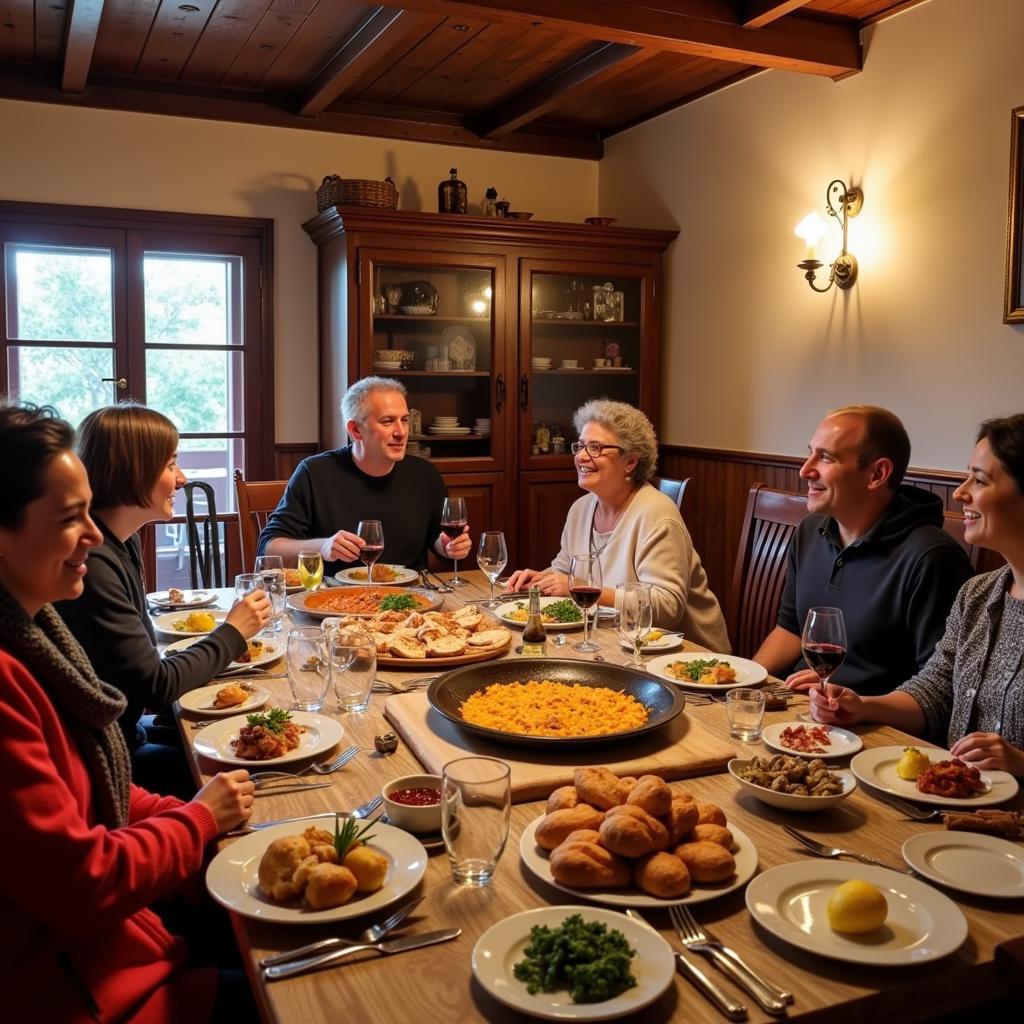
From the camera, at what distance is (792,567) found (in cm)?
248

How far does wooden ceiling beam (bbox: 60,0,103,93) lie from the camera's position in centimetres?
335

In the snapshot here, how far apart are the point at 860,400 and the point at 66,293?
3.43 metres

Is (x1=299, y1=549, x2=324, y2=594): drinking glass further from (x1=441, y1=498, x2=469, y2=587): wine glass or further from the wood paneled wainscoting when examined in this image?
the wood paneled wainscoting

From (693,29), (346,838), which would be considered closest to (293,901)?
(346,838)

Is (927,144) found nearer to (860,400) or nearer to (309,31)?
(860,400)

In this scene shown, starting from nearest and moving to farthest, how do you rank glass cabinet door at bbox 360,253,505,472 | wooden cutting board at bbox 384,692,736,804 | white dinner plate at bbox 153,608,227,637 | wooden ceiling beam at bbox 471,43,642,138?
wooden cutting board at bbox 384,692,736,804 → white dinner plate at bbox 153,608,227,637 → wooden ceiling beam at bbox 471,43,642,138 → glass cabinet door at bbox 360,253,505,472

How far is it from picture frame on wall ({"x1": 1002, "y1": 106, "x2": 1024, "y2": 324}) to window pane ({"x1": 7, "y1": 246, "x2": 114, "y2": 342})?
143 inches

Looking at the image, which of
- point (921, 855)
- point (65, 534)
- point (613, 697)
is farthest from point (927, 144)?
point (65, 534)

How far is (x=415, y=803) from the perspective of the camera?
1.27 meters

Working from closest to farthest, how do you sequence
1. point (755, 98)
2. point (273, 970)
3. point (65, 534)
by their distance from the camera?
point (273, 970) < point (65, 534) < point (755, 98)

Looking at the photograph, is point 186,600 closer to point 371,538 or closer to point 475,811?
point 371,538

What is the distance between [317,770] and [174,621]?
1.00 m

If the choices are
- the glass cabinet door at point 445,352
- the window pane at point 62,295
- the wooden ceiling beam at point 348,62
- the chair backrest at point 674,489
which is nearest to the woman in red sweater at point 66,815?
the chair backrest at point 674,489

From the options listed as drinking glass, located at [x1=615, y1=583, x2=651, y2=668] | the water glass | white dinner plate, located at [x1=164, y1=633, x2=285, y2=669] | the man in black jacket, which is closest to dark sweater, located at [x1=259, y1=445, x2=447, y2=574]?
white dinner plate, located at [x1=164, y1=633, x2=285, y2=669]
